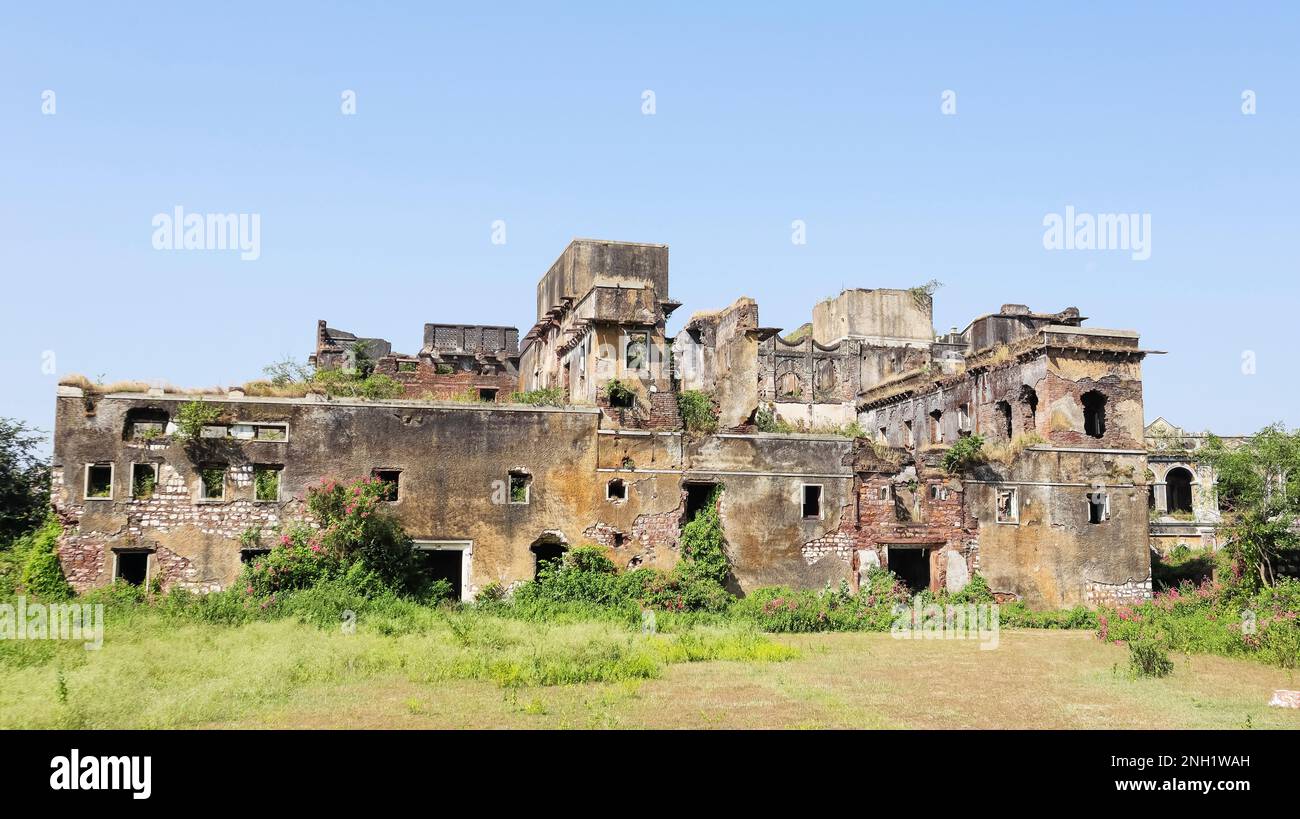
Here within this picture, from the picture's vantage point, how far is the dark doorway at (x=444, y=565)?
78.5 ft

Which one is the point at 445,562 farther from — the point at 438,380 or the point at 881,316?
the point at 881,316

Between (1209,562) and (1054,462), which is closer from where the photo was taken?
(1054,462)

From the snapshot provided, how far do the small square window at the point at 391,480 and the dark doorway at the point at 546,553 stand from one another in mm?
3375

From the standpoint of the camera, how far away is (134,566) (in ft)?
74.1

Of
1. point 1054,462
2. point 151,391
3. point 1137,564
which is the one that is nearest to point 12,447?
point 151,391

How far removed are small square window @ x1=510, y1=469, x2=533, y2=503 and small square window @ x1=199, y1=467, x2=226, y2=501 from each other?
635cm

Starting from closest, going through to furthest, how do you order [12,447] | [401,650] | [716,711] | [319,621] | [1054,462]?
[716,711] < [401,650] < [319,621] < [1054,462] < [12,447]

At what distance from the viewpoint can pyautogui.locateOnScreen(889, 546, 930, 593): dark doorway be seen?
93.4 feet

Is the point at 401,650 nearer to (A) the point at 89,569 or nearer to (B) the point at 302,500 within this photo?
(B) the point at 302,500

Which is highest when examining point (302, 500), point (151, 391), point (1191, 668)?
point (151, 391)

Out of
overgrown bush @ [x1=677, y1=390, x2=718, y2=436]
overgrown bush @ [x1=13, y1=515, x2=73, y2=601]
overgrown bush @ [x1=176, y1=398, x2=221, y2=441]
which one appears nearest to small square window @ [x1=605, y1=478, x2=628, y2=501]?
overgrown bush @ [x1=677, y1=390, x2=718, y2=436]

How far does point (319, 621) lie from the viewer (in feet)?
66.9

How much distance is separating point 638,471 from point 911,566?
9.35 meters

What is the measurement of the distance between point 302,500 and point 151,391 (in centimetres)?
408
